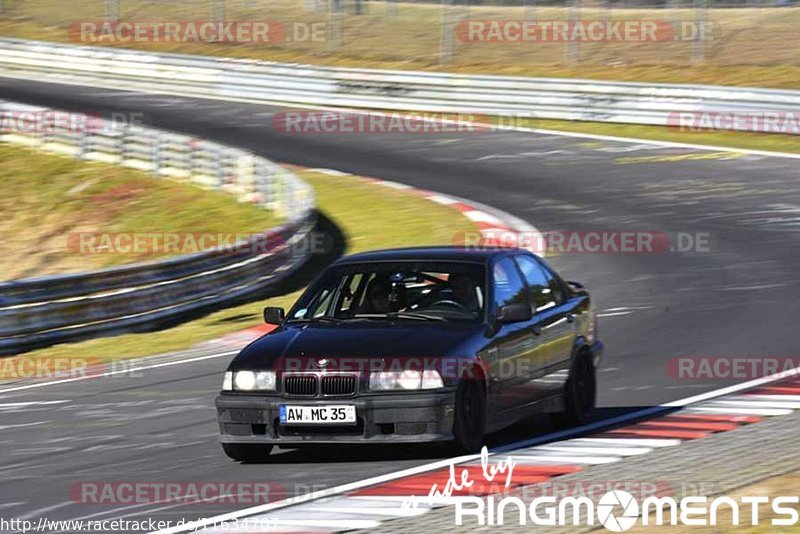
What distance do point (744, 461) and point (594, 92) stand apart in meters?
23.5

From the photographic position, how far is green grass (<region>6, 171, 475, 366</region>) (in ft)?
53.0

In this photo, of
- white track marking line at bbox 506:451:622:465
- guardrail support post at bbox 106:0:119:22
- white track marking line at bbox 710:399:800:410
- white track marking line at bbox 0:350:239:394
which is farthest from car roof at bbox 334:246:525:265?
guardrail support post at bbox 106:0:119:22

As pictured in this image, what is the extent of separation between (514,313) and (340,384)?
49.7 inches

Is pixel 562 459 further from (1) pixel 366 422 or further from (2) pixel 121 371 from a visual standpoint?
(2) pixel 121 371

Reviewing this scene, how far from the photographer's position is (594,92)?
3162cm

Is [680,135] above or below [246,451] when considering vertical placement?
below

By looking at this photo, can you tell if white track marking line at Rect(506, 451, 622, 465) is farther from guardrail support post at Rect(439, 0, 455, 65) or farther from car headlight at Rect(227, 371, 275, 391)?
guardrail support post at Rect(439, 0, 455, 65)

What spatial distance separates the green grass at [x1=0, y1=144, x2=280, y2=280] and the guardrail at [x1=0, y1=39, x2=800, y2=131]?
7.16m

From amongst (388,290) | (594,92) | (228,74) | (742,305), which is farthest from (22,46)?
(388,290)

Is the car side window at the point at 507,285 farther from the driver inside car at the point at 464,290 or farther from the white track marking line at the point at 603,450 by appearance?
the white track marking line at the point at 603,450

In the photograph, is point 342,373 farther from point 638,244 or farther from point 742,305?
point 638,244

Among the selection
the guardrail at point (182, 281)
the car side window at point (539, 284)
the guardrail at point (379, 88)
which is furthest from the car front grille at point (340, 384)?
the guardrail at point (379, 88)

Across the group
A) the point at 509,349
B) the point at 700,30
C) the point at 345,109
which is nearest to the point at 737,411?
the point at 509,349

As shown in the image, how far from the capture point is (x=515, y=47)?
36.8 meters
